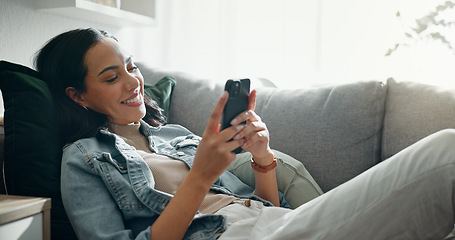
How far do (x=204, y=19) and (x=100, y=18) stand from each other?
0.64 metres

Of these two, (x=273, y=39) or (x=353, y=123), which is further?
(x=273, y=39)

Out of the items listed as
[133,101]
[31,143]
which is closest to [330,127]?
[133,101]

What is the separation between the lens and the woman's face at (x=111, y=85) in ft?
3.81

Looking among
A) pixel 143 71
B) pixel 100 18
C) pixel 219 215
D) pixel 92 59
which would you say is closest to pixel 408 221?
pixel 219 215

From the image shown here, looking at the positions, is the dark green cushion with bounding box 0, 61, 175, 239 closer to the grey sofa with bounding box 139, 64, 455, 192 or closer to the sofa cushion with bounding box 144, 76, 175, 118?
the sofa cushion with bounding box 144, 76, 175, 118

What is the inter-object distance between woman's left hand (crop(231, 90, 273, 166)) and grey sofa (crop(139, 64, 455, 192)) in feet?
1.08

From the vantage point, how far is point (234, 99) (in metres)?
0.92

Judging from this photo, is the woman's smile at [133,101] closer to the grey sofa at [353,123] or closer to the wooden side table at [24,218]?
the wooden side table at [24,218]

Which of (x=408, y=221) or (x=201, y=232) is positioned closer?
(x=408, y=221)

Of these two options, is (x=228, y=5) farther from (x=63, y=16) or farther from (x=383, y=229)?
(x=383, y=229)

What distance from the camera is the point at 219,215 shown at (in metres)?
0.98

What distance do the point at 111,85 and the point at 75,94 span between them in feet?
0.42

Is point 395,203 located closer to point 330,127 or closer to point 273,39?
point 330,127

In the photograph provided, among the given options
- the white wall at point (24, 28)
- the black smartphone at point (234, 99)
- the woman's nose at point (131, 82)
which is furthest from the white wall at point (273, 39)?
the black smartphone at point (234, 99)
